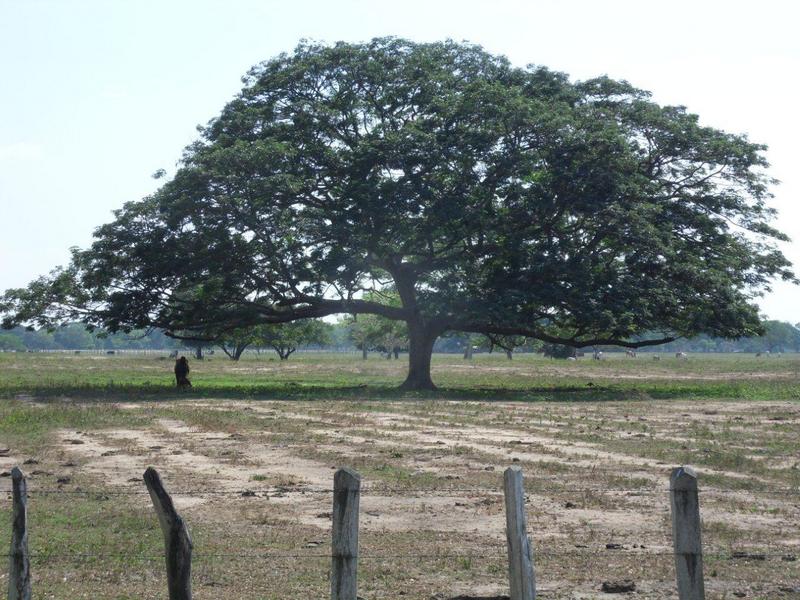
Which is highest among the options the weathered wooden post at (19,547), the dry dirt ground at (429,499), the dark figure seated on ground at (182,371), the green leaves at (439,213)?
the green leaves at (439,213)

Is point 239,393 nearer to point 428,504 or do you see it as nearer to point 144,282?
point 144,282

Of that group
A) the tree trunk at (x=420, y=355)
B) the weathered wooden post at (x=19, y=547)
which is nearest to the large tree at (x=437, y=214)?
the tree trunk at (x=420, y=355)

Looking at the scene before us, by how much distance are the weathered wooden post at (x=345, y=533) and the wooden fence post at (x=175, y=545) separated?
3.74ft

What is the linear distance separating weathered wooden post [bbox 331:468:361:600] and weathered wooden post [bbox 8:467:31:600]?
2.52 metres

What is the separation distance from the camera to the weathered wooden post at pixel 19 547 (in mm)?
8711

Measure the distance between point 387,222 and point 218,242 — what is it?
20.8ft

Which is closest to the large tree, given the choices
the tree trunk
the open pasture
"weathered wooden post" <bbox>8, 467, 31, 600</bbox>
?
the tree trunk

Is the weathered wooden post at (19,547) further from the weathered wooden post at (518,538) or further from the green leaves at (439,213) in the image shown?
the green leaves at (439,213)

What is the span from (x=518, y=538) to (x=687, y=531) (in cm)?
122

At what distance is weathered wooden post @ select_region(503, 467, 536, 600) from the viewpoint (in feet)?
26.3

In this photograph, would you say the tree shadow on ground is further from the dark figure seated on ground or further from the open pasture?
the open pasture

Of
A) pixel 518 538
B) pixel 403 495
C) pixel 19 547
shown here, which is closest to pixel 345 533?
pixel 518 538

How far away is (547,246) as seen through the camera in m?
41.8

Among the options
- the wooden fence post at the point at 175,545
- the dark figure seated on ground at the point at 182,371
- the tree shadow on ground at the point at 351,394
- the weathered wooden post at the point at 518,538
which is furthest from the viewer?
the dark figure seated on ground at the point at 182,371
